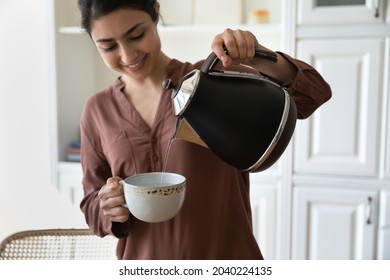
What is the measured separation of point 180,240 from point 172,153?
120 millimetres

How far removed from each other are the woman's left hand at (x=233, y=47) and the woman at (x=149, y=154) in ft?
0.37

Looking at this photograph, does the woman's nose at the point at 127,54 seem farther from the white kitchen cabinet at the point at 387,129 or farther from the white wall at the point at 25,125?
the white wall at the point at 25,125

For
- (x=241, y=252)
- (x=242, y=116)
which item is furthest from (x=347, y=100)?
(x=242, y=116)

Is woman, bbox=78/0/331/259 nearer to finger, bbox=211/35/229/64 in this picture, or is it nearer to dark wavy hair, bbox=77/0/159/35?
dark wavy hair, bbox=77/0/159/35

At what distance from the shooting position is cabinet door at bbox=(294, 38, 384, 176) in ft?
3.69

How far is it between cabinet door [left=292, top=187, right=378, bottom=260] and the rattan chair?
2.00 ft

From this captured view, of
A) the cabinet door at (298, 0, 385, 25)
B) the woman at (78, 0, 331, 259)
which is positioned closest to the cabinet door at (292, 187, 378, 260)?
the cabinet door at (298, 0, 385, 25)

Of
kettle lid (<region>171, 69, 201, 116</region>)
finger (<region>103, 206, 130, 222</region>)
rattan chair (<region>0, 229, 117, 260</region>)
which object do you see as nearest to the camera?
kettle lid (<region>171, 69, 201, 116</region>)

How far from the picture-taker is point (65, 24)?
140 cm

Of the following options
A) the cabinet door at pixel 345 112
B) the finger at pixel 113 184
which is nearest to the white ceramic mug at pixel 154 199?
the finger at pixel 113 184

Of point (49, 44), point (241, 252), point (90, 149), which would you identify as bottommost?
point (241, 252)

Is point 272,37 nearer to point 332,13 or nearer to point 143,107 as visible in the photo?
point 332,13

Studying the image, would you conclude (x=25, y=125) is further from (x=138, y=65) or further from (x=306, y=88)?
(x=306, y=88)

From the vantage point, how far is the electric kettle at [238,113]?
45 cm
